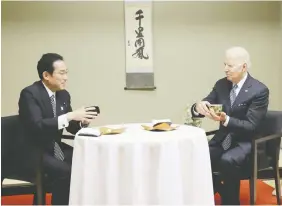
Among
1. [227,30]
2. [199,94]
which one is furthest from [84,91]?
[227,30]

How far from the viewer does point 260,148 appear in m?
3.04

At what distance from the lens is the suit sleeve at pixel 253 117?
2.96m

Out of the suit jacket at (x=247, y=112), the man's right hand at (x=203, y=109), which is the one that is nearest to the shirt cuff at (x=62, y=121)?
the man's right hand at (x=203, y=109)

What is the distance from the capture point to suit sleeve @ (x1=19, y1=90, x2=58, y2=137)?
2.79 meters

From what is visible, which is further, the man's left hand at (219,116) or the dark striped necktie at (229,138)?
the dark striped necktie at (229,138)

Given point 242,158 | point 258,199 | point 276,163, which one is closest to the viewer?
point 242,158

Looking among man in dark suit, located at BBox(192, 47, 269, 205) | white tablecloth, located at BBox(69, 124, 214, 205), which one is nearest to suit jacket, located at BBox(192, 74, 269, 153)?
man in dark suit, located at BBox(192, 47, 269, 205)

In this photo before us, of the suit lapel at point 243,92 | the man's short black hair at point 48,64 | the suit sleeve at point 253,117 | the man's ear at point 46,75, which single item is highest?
the man's short black hair at point 48,64

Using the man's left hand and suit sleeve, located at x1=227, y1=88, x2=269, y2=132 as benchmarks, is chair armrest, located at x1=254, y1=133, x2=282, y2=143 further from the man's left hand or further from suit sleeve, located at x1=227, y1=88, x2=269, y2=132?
the man's left hand

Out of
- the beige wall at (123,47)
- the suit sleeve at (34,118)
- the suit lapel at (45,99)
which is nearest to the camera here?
the suit sleeve at (34,118)

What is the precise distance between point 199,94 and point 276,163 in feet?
6.58

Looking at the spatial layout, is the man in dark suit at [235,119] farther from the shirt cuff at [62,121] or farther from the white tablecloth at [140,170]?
the shirt cuff at [62,121]

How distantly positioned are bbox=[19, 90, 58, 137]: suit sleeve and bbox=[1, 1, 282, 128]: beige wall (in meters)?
1.98

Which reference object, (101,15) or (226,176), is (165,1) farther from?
(226,176)
